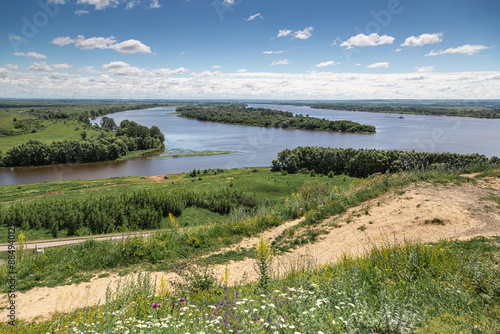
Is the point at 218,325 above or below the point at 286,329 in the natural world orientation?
below

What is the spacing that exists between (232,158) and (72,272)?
61.6m

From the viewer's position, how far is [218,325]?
401 centimetres

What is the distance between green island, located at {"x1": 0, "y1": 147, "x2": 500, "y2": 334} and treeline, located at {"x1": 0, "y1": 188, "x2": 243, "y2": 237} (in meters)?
0.14

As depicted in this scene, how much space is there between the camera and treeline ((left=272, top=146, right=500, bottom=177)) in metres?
50.2

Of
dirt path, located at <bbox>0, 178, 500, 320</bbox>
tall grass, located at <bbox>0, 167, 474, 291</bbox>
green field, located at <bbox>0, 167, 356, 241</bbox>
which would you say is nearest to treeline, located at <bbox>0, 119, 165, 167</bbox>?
green field, located at <bbox>0, 167, 356, 241</bbox>

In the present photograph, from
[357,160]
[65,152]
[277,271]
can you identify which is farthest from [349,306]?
[65,152]

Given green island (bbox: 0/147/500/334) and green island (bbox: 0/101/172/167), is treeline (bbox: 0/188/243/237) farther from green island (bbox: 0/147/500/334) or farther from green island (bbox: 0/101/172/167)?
green island (bbox: 0/101/172/167)

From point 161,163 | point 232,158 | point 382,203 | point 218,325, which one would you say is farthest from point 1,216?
point 232,158

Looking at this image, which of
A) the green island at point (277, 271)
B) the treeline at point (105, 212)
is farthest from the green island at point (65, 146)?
the green island at point (277, 271)

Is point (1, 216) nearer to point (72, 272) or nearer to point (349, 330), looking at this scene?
point (72, 272)

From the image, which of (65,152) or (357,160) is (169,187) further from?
(65,152)

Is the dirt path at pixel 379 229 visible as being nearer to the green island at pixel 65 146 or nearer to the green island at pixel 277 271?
the green island at pixel 277 271

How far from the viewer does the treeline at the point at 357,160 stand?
50.2m

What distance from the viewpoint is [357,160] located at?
5359 centimetres
